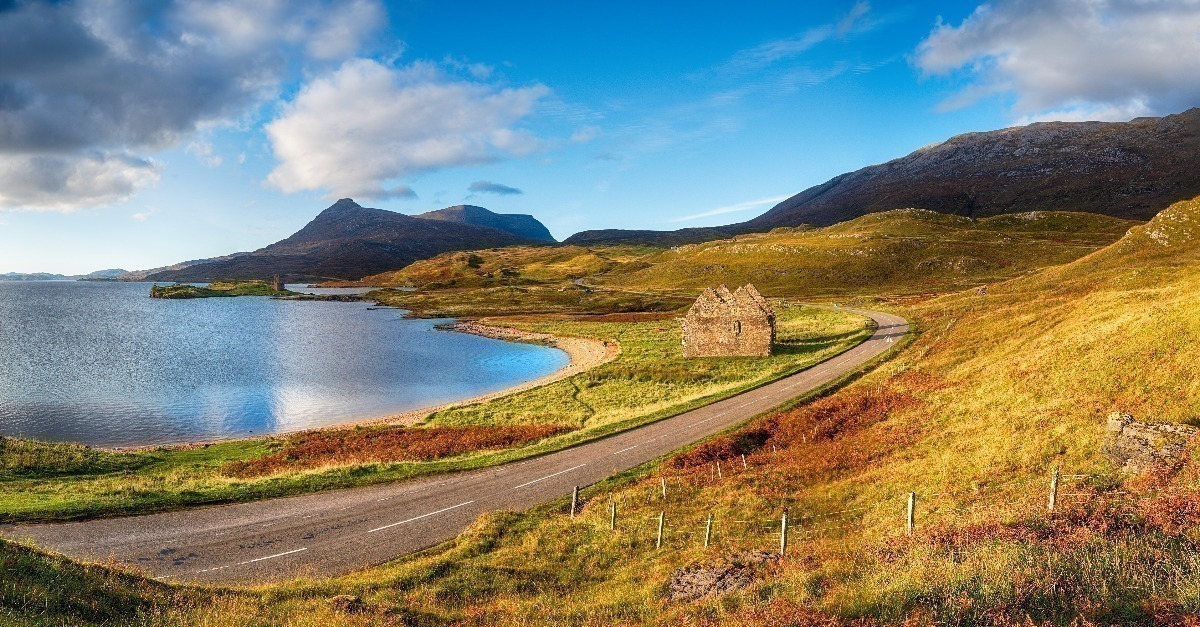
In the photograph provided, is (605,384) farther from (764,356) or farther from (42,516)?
(42,516)

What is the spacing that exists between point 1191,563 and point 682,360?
200 feet

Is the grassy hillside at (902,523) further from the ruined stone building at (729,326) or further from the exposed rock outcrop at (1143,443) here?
the ruined stone building at (729,326)

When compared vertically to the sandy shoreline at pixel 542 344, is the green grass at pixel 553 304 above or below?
above

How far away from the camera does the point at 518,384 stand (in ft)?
248

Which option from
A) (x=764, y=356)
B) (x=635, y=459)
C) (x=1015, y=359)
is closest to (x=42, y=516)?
(x=635, y=459)

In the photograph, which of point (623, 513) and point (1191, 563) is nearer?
point (1191, 563)

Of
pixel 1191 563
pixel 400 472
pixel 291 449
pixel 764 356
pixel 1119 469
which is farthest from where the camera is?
pixel 764 356

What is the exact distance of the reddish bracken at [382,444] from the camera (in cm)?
3938

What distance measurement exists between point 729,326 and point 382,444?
146 feet

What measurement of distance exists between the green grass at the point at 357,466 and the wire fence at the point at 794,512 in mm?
13014

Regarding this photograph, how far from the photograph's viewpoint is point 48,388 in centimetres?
6919

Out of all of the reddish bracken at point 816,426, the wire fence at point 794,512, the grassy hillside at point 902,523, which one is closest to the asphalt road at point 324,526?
the grassy hillside at point 902,523

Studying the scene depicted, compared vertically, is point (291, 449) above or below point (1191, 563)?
below

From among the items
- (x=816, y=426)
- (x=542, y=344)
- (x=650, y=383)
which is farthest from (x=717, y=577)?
(x=542, y=344)
